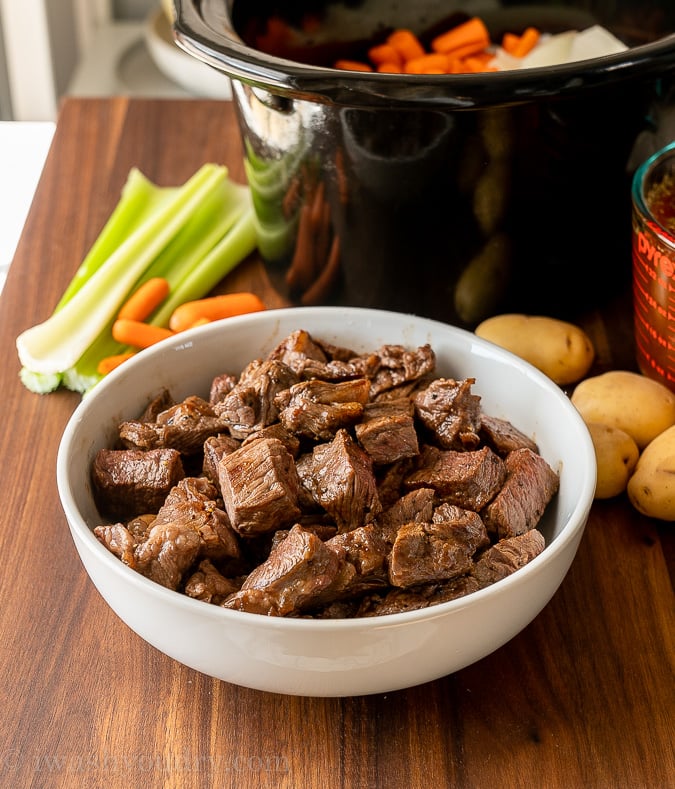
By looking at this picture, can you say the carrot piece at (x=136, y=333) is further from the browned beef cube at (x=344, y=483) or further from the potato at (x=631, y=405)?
the potato at (x=631, y=405)

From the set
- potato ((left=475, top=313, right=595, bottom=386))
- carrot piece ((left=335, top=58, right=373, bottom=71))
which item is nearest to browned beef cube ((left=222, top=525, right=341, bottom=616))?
potato ((left=475, top=313, right=595, bottom=386))

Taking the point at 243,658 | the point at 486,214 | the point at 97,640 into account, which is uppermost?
the point at 486,214

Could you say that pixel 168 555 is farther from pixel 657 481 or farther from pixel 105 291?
pixel 105 291

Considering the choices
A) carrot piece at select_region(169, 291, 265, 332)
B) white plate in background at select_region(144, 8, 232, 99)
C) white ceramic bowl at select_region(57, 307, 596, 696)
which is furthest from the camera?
white plate in background at select_region(144, 8, 232, 99)

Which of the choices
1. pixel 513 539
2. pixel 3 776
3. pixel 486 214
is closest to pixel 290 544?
pixel 513 539

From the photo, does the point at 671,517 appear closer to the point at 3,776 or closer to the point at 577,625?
the point at 577,625

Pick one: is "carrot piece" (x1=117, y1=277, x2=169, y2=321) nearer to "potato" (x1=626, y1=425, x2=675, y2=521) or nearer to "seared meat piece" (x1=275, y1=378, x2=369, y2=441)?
"seared meat piece" (x1=275, y1=378, x2=369, y2=441)
